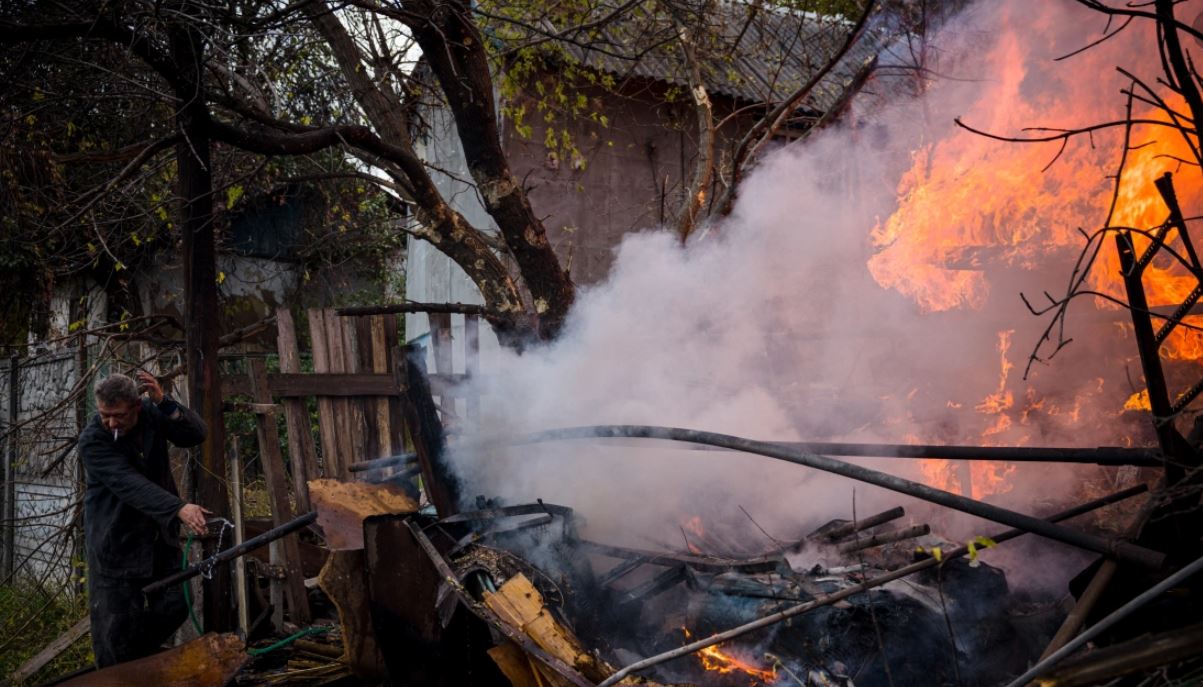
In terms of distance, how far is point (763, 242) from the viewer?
855 centimetres

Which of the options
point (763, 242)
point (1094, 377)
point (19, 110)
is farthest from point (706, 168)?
point (19, 110)

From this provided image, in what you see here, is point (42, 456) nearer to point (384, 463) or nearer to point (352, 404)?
point (352, 404)

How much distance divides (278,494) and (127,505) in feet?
4.49

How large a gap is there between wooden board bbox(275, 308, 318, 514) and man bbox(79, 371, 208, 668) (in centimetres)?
124

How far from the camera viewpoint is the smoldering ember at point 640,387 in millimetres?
4297

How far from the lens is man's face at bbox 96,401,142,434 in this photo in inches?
213

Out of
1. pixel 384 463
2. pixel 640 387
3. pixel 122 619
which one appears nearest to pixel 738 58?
pixel 640 387

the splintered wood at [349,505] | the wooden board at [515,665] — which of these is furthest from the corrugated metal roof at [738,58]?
the wooden board at [515,665]

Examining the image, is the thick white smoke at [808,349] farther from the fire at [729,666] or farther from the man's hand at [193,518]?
the man's hand at [193,518]

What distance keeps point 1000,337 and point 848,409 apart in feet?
5.89

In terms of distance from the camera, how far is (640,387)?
272 inches

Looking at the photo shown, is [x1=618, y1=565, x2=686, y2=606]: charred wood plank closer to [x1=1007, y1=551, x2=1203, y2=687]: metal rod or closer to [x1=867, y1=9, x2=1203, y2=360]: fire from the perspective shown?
[x1=1007, y1=551, x2=1203, y2=687]: metal rod

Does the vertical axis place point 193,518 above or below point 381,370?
below

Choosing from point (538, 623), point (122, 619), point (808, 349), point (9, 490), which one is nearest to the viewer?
point (538, 623)
